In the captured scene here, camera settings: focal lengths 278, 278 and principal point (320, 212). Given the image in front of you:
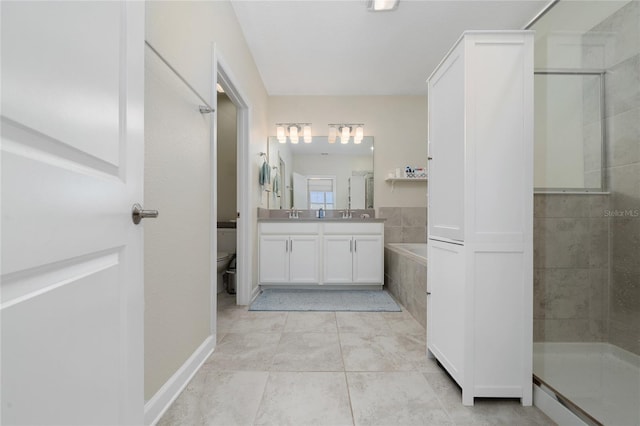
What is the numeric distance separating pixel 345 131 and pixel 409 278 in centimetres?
210

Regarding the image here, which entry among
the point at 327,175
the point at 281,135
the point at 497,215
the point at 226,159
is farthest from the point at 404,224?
the point at 226,159

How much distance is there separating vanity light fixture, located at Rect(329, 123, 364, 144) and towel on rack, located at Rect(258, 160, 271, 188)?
0.99m

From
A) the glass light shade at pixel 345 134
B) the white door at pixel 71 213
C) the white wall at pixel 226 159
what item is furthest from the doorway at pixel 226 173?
the white door at pixel 71 213

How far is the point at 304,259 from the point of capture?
130 inches

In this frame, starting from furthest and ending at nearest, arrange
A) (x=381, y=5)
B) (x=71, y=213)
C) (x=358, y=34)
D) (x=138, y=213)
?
(x=358, y=34) → (x=381, y=5) → (x=138, y=213) → (x=71, y=213)

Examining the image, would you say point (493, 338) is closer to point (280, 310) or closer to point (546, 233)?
point (546, 233)

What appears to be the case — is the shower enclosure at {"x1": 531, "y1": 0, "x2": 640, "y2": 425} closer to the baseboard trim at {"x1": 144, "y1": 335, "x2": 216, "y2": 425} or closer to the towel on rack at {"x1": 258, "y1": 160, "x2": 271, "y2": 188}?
the baseboard trim at {"x1": 144, "y1": 335, "x2": 216, "y2": 425}

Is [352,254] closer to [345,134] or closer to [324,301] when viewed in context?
[324,301]

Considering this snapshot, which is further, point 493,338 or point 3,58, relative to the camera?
point 493,338

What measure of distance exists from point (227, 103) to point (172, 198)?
2817 mm

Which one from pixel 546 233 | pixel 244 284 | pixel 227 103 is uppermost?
pixel 227 103

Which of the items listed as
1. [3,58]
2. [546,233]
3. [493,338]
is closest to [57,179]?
[3,58]

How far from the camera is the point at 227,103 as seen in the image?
12.2 feet

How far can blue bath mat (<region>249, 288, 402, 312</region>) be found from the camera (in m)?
2.67
